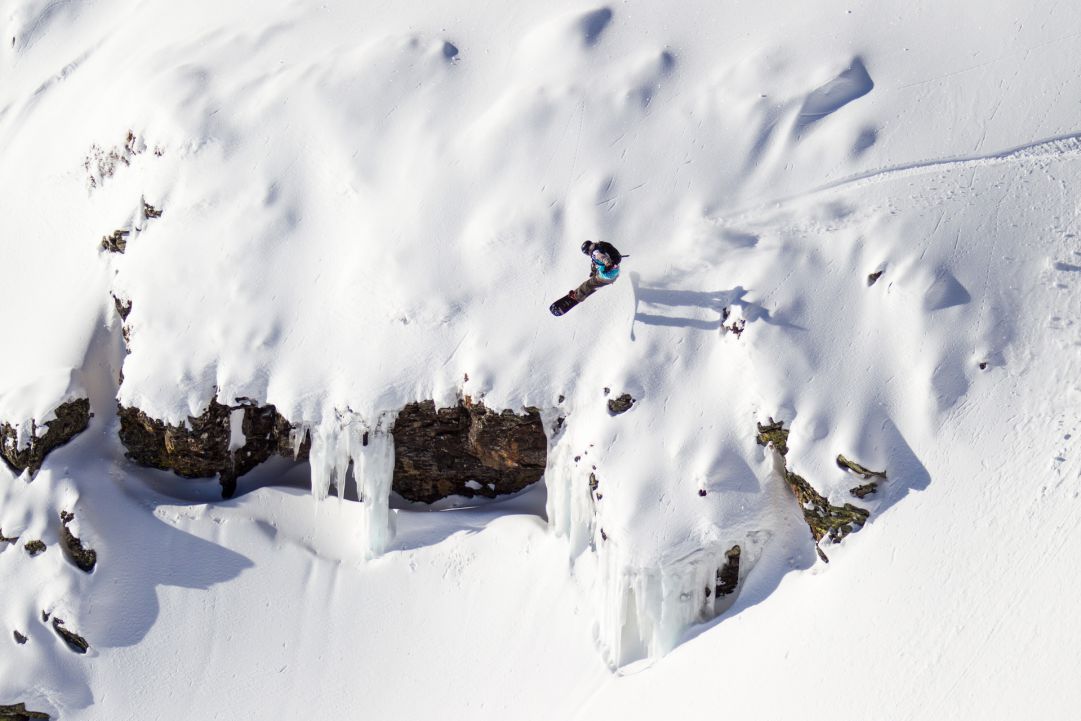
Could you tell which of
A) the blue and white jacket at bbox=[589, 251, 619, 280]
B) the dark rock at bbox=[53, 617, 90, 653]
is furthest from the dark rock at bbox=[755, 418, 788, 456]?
the dark rock at bbox=[53, 617, 90, 653]

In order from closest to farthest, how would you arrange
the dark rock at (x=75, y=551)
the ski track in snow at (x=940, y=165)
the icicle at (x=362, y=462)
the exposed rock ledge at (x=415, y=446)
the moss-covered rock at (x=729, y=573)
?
1. the ski track in snow at (x=940, y=165)
2. the moss-covered rock at (x=729, y=573)
3. the exposed rock ledge at (x=415, y=446)
4. the icicle at (x=362, y=462)
5. the dark rock at (x=75, y=551)

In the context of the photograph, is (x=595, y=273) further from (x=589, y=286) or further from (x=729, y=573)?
(x=729, y=573)

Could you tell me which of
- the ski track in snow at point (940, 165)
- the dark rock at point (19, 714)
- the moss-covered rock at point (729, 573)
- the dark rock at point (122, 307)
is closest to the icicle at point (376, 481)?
the dark rock at point (122, 307)

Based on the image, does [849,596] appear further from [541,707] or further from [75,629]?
[75,629]

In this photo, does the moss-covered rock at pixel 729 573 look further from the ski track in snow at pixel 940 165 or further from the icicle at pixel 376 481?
the icicle at pixel 376 481

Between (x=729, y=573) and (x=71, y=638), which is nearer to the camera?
(x=729, y=573)

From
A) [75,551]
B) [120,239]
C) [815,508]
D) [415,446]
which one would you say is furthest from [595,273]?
[75,551]
